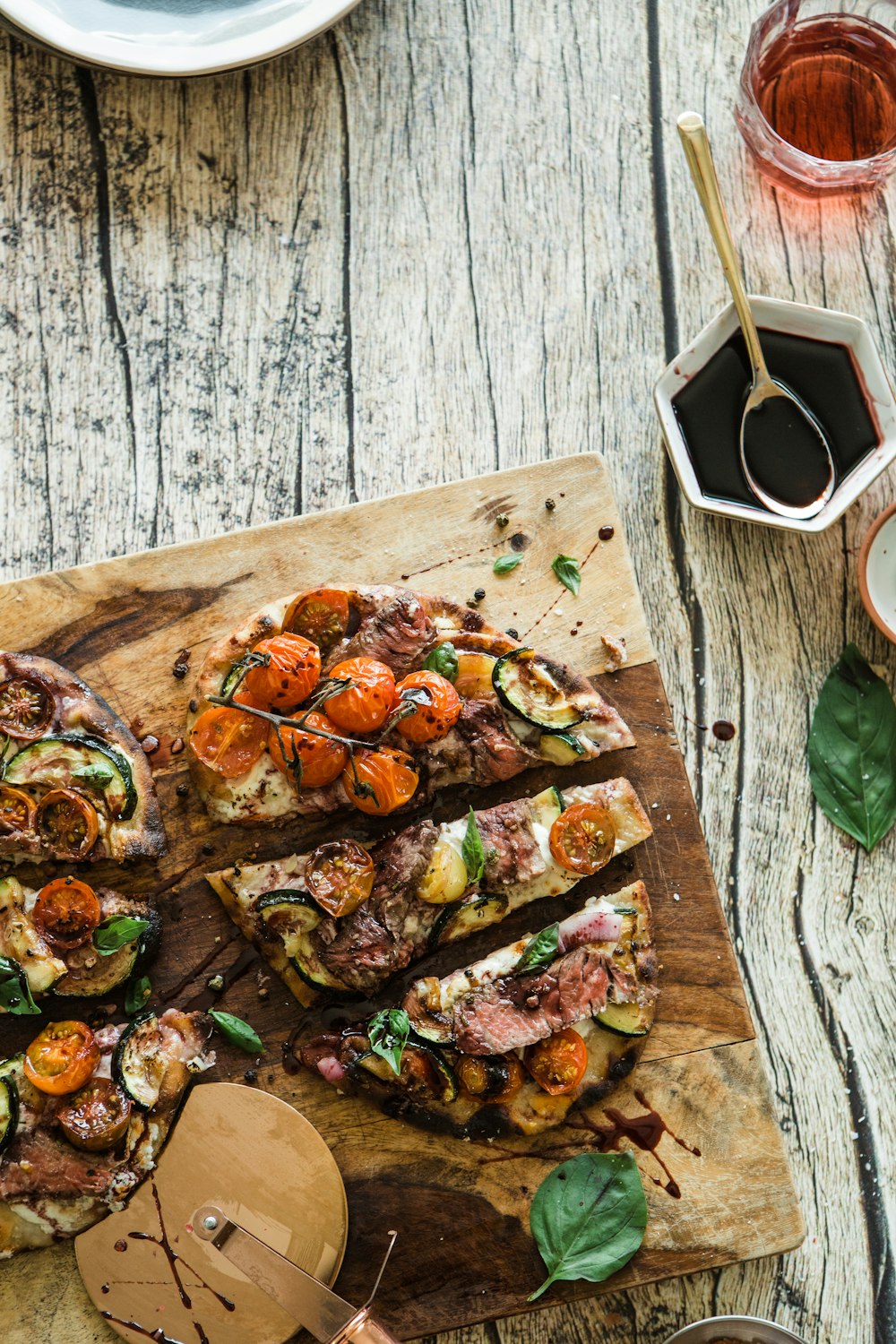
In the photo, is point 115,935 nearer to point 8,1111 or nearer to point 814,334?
point 8,1111

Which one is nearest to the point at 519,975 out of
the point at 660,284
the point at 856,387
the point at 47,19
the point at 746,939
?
the point at 746,939

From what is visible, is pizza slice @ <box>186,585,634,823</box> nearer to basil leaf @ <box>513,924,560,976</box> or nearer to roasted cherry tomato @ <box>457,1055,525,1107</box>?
basil leaf @ <box>513,924,560,976</box>

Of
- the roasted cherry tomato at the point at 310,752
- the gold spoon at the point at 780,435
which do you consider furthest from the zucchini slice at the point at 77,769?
the gold spoon at the point at 780,435

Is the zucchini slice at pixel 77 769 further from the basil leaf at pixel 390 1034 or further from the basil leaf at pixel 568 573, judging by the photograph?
the basil leaf at pixel 568 573

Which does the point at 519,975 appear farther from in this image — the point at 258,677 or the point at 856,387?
the point at 856,387

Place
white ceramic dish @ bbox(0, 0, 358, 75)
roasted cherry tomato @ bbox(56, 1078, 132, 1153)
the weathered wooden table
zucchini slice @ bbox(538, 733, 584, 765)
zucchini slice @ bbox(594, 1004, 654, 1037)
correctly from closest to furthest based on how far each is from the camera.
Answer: roasted cherry tomato @ bbox(56, 1078, 132, 1153) → zucchini slice @ bbox(594, 1004, 654, 1037) → zucchini slice @ bbox(538, 733, 584, 765) → white ceramic dish @ bbox(0, 0, 358, 75) → the weathered wooden table

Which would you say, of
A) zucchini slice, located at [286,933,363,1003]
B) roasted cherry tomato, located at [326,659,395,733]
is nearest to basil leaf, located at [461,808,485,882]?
roasted cherry tomato, located at [326,659,395,733]
